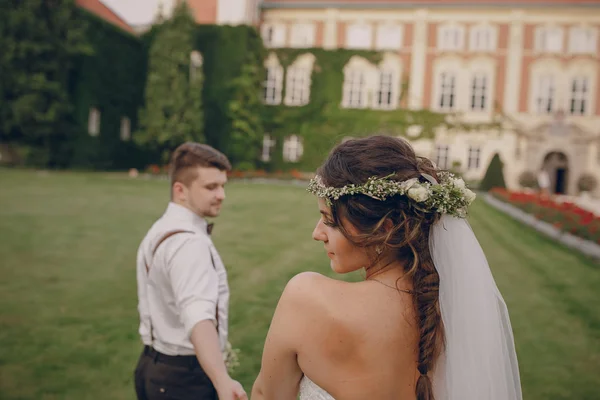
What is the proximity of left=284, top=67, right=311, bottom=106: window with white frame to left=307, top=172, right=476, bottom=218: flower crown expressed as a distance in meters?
32.5

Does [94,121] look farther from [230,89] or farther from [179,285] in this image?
[179,285]

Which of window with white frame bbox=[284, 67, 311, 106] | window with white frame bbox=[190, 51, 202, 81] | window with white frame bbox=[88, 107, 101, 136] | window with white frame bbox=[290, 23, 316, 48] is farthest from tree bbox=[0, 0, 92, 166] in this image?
window with white frame bbox=[290, 23, 316, 48]

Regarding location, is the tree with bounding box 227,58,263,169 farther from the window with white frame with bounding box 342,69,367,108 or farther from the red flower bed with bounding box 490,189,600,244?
the red flower bed with bounding box 490,189,600,244

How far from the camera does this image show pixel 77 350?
5.32 metres

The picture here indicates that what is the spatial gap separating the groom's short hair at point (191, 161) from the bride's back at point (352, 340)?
4.91ft

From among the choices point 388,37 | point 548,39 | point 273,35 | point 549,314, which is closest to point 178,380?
point 549,314

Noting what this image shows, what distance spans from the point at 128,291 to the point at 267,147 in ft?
88.6

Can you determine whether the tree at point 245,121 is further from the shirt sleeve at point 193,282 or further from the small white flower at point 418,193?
the small white flower at point 418,193

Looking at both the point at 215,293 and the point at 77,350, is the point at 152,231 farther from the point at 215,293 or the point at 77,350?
the point at 77,350

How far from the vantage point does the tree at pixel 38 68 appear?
75.4 ft

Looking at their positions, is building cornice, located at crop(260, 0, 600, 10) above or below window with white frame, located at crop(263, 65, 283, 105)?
above

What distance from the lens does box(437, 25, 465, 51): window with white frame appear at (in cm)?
3259

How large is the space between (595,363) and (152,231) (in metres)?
4.87

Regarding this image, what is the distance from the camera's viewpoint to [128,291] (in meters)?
7.20
